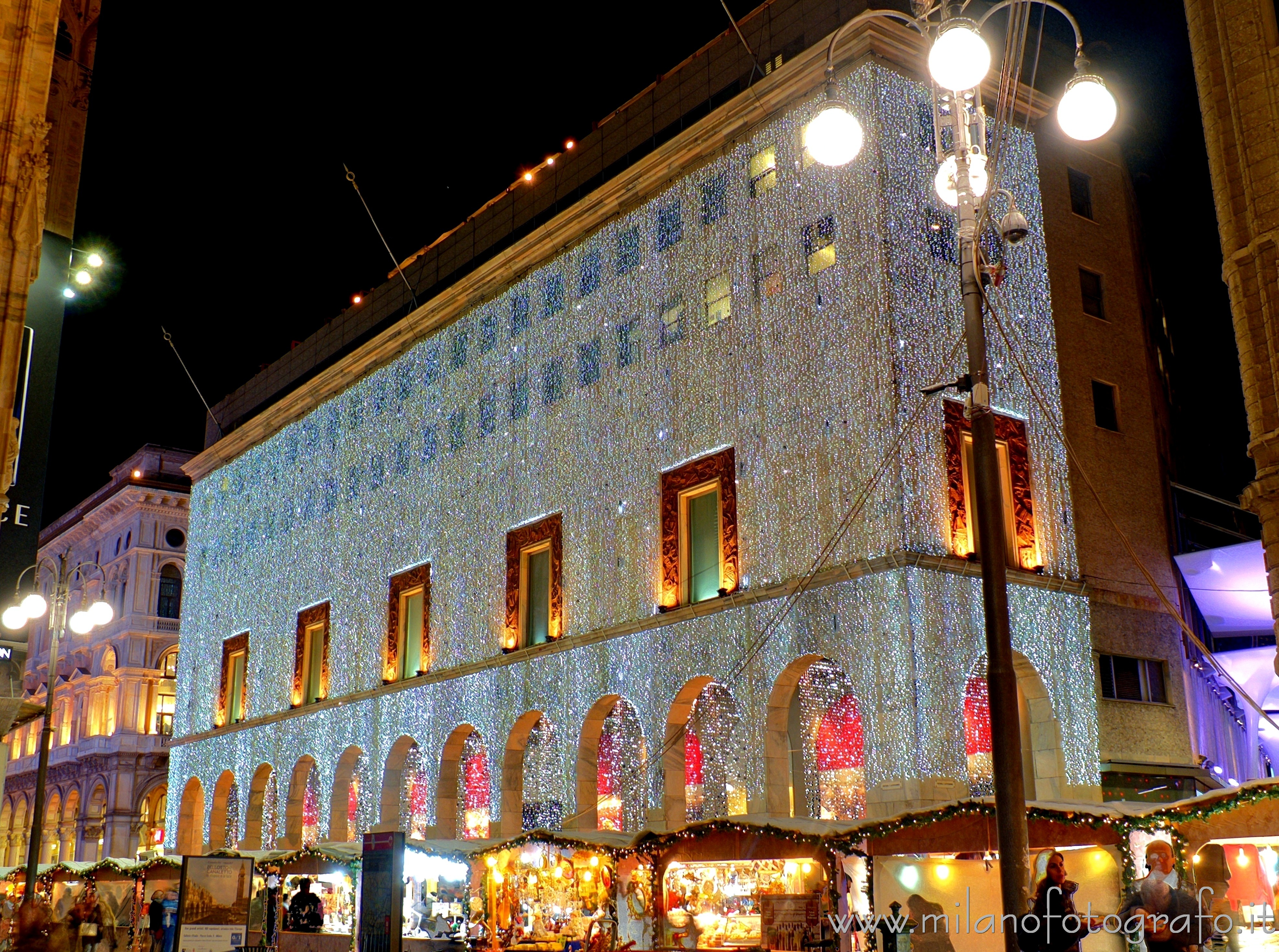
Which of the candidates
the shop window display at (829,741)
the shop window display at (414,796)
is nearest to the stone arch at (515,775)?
the shop window display at (414,796)

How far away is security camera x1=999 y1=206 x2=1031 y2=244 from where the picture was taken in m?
10.9

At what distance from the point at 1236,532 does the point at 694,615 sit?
42.2 feet

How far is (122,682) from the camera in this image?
58.2 m

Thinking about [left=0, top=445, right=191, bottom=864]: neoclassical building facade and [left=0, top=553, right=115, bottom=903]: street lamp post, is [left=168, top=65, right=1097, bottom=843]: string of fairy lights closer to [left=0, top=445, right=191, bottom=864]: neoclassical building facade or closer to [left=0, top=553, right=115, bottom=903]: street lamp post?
[left=0, top=553, right=115, bottom=903]: street lamp post

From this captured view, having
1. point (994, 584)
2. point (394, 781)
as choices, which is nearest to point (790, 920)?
point (994, 584)

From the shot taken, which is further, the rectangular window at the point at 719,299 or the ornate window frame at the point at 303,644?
the ornate window frame at the point at 303,644

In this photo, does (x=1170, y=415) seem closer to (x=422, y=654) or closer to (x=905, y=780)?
(x=905, y=780)

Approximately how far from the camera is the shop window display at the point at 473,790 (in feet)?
107

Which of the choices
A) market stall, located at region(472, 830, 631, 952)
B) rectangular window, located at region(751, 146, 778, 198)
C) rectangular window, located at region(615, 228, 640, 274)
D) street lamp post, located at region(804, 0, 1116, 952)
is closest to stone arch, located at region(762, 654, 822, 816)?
market stall, located at region(472, 830, 631, 952)

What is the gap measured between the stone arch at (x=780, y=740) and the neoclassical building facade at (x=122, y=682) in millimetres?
38234

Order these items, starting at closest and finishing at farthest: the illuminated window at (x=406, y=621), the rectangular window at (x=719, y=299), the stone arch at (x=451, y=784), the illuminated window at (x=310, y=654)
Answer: the rectangular window at (x=719, y=299), the stone arch at (x=451, y=784), the illuminated window at (x=406, y=621), the illuminated window at (x=310, y=654)

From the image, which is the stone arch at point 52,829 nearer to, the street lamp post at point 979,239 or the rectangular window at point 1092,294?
the rectangular window at point 1092,294

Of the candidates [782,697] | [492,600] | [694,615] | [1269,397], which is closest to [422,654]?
[492,600]

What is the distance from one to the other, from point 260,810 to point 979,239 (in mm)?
35233
